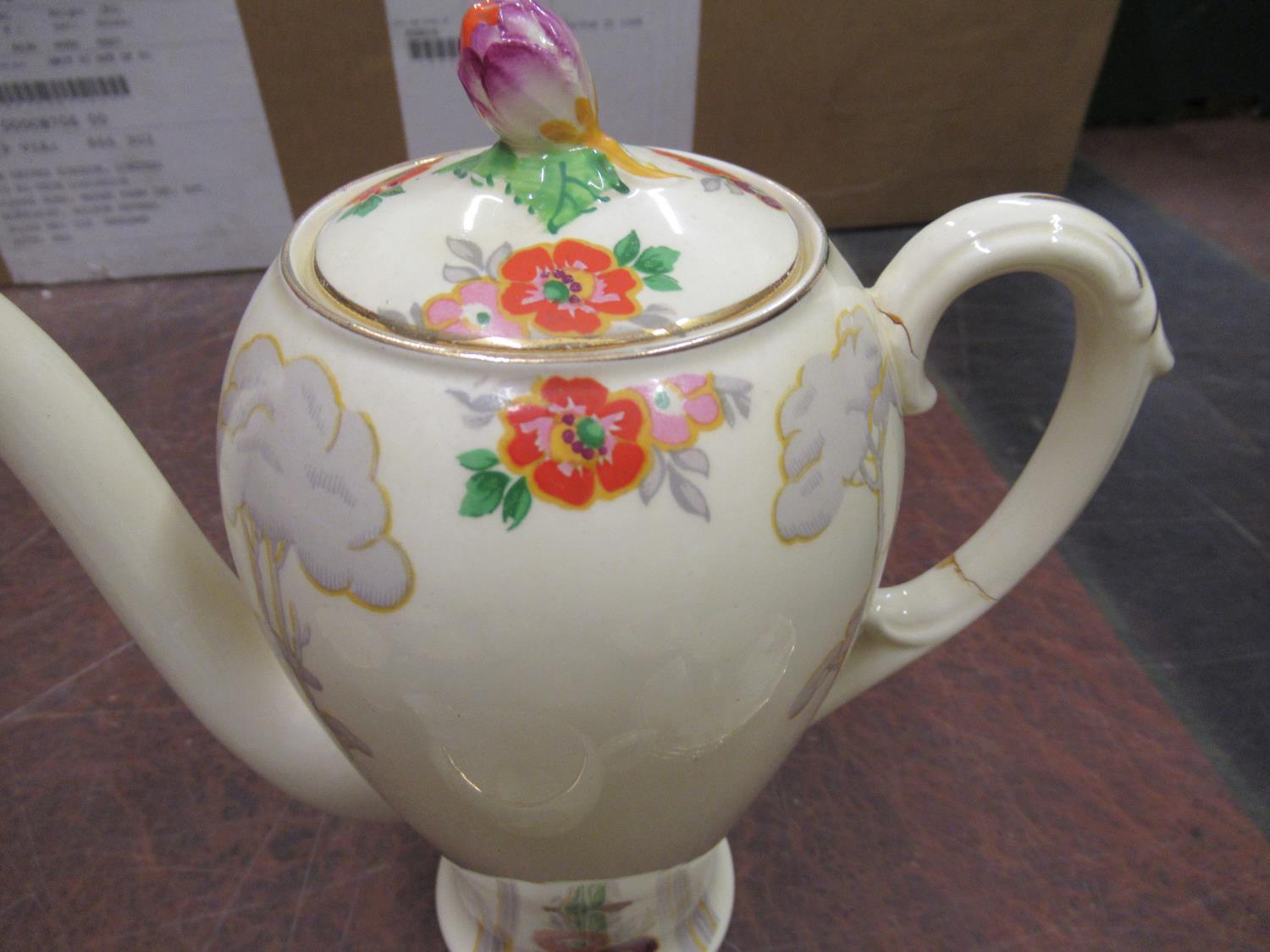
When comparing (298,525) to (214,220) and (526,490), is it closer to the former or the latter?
(526,490)

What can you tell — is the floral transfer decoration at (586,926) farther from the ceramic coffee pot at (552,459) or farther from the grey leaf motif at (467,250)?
the grey leaf motif at (467,250)

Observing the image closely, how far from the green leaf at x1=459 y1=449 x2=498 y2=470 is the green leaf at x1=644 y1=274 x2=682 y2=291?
111mm

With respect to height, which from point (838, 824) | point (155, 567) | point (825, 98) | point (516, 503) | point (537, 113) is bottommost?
point (838, 824)

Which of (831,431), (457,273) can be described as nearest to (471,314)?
(457,273)

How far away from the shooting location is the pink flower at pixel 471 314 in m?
0.46

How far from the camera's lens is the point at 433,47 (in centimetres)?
132

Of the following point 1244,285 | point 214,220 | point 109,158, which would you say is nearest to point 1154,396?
point 1244,285

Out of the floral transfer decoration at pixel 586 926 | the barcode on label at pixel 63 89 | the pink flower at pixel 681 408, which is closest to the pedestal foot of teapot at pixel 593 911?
the floral transfer decoration at pixel 586 926

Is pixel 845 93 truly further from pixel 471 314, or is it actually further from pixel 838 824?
pixel 471 314

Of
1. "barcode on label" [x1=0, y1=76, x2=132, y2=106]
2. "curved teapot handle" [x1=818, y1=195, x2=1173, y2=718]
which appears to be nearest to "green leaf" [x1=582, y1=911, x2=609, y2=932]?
"curved teapot handle" [x1=818, y1=195, x2=1173, y2=718]

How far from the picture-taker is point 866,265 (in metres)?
1.54

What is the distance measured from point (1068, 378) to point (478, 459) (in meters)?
0.37

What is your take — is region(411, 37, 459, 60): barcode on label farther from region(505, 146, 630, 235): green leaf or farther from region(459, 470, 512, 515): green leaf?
region(459, 470, 512, 515): green leaf

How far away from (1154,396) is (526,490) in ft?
3.94
